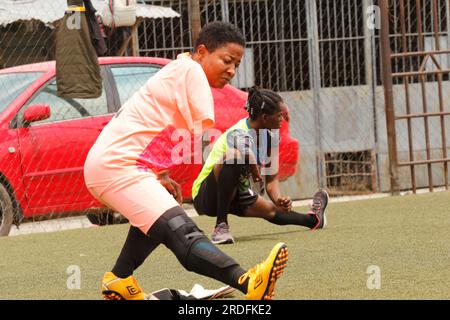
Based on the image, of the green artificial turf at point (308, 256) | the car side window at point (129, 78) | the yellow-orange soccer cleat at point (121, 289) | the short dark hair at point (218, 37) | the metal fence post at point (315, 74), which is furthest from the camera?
the metal fence post at point (315, 74)

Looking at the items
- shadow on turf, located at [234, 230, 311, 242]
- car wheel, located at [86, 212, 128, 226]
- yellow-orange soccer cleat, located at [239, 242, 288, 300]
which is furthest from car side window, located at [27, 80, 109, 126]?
yellow-orange soccer cleat, located at [239, 242, 288, 300]

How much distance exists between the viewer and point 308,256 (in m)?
7.67

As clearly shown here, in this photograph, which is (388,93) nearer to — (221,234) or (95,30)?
(95,30)

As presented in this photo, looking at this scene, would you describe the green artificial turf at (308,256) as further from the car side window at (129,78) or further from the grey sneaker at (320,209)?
the car side window at (129,78)

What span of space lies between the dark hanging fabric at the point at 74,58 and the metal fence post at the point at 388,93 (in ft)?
10.9

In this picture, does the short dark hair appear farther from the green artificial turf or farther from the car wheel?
the car wheel

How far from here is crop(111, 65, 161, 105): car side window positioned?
36.7 ft

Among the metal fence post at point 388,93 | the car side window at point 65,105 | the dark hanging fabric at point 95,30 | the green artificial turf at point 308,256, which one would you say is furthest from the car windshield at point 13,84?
the metal fence post at point 388,93

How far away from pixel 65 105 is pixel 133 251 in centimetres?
497

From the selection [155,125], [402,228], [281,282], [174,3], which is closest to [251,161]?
[402,228]

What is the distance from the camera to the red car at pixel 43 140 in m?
10.3

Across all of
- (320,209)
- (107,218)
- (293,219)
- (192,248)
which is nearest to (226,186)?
(293,219)

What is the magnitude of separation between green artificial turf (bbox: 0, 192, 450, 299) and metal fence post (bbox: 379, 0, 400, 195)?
1.68 metres
